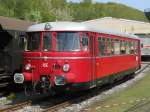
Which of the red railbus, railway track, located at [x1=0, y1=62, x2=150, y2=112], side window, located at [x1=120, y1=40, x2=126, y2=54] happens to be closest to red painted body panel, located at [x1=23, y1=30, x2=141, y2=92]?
the red railbus

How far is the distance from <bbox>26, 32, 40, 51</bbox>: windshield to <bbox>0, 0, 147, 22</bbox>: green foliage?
20.4ft

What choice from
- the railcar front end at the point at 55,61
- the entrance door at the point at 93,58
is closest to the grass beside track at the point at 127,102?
the entrance door at the point at 93,58

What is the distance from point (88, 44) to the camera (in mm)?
16031

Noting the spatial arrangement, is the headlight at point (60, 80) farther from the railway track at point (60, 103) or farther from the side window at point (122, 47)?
the side window at point (122, 47)

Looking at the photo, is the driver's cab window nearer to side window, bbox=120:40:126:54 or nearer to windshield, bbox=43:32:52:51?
windshield, bbox=43:32:52:51

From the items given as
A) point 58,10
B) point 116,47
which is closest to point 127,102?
point 116,47

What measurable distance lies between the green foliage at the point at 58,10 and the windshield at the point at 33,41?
620 centimetres

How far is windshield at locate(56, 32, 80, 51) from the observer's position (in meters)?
15.4

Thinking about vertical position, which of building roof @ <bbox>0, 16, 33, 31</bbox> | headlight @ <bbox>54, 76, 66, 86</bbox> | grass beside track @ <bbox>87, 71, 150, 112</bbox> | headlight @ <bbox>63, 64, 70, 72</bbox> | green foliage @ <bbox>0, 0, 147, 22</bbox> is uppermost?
green foliage @ <bbox>0, 0, 147, 22</bbox>

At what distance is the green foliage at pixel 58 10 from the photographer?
6981cm

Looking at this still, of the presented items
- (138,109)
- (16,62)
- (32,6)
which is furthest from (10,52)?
(32,6)

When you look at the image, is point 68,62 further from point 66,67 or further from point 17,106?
point 17,106

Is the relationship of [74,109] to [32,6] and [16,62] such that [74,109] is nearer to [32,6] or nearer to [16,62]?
[16,62]

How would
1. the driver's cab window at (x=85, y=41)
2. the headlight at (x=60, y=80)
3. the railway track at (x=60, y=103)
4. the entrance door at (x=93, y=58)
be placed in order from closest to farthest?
the railway track at (x=60, y=103)
the headlight at (x=60, y=80)
the driver's cab window at (x=85, y=41)
the entrance door at (x=93, y=58)
